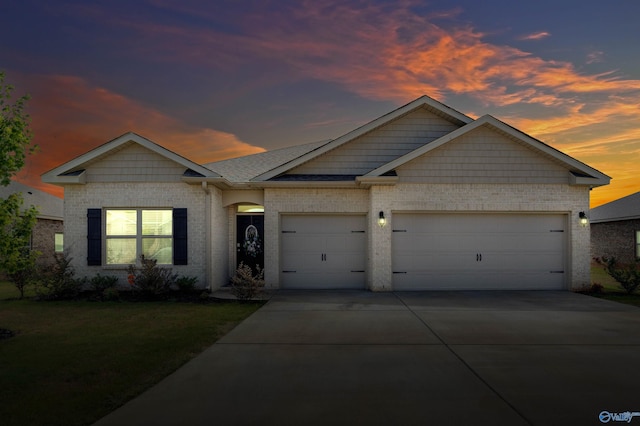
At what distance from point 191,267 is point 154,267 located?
1.12m

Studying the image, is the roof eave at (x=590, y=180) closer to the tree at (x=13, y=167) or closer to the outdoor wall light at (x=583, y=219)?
the outdoor wall light at (x=583, y=219)

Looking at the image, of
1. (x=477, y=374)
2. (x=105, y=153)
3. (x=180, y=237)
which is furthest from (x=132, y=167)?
(x=477, y=374)

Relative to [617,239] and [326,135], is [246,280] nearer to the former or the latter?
[326,135]

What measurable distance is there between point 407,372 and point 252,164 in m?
14.1

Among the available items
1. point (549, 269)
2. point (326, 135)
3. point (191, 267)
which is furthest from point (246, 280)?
point (326, 135)

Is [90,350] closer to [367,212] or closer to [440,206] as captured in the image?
[367,212]

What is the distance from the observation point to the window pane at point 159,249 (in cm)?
1331

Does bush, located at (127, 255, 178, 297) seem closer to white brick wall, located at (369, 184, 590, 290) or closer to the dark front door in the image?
the dark front door

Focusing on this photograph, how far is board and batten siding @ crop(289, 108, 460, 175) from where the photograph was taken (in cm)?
1447

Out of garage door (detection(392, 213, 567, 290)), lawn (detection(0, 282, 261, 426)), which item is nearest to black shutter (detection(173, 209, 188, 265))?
lawn (detection(0, 282, 261, 426))

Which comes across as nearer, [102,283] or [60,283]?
[60,283]

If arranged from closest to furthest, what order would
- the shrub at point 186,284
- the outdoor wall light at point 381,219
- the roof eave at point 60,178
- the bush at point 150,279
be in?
the bush at point 150,279, the shrub at point 186,284, the roof eave at point 60,178, the outdoor wall light at point 381,219

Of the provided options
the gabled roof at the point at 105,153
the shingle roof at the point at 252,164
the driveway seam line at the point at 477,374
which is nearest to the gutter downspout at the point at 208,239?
the gabled roof at the point at 105,153

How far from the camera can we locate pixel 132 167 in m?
13.3
